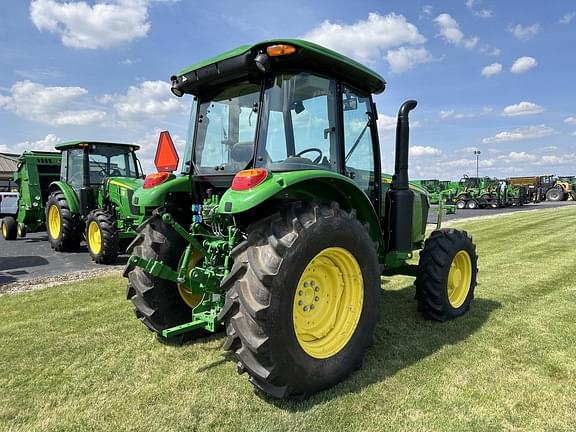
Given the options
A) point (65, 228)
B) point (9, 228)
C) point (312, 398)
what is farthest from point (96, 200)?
point (312, 398)

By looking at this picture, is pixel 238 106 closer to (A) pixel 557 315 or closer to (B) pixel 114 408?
(B) pixel 114 408

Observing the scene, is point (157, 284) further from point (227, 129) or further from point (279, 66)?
point (279, 66)

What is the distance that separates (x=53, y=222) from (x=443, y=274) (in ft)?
32.0

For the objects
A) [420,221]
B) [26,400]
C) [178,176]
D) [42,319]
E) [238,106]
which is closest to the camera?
[26,400]

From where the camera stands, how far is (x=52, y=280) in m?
6.95

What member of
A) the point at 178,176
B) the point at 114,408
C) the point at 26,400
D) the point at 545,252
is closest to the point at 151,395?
the point at 114,408

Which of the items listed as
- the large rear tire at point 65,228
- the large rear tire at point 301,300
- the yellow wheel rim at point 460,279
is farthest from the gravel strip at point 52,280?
the yellow wheel rim at point 460,279

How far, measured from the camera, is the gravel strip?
6.39m

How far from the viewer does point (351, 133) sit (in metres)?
3.90

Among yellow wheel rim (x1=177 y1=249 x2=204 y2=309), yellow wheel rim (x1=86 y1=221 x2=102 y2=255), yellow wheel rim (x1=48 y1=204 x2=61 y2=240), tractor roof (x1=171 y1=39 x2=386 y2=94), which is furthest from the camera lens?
yellow wheel rim (x1=48 y1=204 x2=61 y2=240)

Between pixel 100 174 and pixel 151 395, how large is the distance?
8717 mm

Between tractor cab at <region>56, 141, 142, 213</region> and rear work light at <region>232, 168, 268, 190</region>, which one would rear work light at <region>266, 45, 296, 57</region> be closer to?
rear work light at <region>232, 168, 268, 190</region>

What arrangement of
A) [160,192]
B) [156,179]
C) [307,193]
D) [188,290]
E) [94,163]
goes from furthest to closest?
[94,163] → [188,290] → [156,179] → [160,192] → [307,193]


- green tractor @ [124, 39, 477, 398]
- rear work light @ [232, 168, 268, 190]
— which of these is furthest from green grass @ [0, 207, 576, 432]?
rear work light @ [232, 168, 268, 190]
